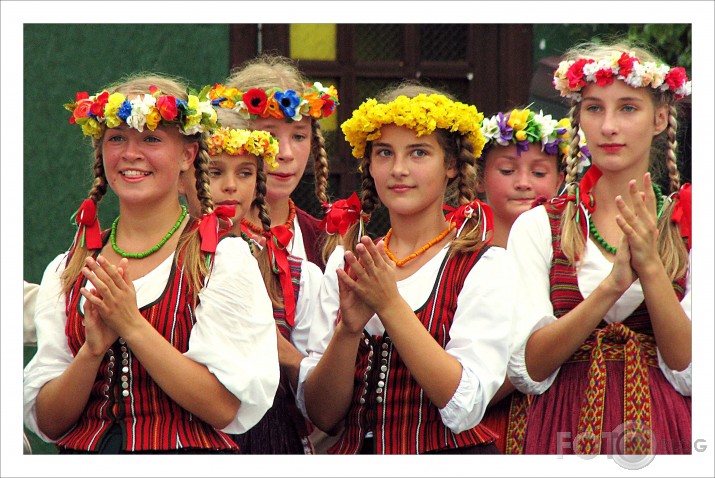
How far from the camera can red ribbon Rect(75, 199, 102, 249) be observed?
319 centimetres

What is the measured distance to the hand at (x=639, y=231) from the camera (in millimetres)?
3178

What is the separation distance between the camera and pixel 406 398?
3207 mm

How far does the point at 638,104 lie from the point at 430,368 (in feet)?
3.65

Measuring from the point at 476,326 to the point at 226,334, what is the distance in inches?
27.4

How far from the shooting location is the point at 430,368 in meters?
3.08

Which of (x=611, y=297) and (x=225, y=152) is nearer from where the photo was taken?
(x=611, y=297)

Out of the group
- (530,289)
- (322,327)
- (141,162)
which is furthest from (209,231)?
(530,289)

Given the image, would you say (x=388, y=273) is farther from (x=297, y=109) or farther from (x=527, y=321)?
(x=297, y=109)

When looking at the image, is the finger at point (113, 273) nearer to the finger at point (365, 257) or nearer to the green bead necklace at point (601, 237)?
the finger at point (365, 257)

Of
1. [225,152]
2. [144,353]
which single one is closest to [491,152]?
[225,152]

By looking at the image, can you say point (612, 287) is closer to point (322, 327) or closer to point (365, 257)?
point (365, 257)

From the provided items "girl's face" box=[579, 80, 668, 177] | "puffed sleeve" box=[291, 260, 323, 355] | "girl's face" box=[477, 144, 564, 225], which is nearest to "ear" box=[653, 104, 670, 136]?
"girl's face" box=[579, 80, 668, 177]

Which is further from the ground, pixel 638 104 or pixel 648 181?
pixel 638 104

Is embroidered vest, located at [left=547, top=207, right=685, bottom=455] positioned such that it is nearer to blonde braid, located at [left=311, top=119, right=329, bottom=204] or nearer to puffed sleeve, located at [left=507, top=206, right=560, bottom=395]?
puffed sleeve, located at [left=507, top=206, right=560, bottom=395]
